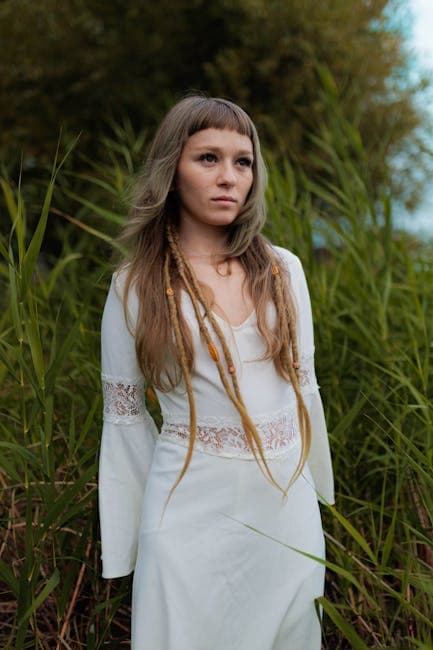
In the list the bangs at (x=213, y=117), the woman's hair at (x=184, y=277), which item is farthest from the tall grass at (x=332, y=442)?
the bangs at (x=213, y=117)

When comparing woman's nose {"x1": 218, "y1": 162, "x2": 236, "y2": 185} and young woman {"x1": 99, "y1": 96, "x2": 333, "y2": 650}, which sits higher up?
woman's nose {"x1": 218, "y1": 162, "x2": 236, "y2": 185}

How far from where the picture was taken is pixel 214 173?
1.32 metres

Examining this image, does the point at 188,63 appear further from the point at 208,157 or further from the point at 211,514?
the point at 211,514

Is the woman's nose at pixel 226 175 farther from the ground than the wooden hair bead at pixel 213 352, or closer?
farther from the ground

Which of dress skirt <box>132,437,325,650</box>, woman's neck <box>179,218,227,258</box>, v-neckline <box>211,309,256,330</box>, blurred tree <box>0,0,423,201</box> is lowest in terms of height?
dress skirt <box>132,437,325,650</box>

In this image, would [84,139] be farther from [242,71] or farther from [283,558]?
[283,558]

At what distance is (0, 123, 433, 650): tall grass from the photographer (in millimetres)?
1366

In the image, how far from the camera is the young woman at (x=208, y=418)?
1.27 m

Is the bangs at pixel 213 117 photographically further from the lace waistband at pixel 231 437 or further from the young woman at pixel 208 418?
the lace waistband at pixel 231 437

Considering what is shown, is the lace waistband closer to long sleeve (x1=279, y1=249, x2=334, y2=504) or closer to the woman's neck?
long sleeve (x1=279, y1=249, x2=334, y2=504)

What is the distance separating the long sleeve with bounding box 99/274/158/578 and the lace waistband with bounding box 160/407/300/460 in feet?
0.32

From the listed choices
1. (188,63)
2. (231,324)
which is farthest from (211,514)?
(188,63)

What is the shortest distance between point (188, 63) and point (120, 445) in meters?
5.77

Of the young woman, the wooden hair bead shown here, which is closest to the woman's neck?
the young woman
